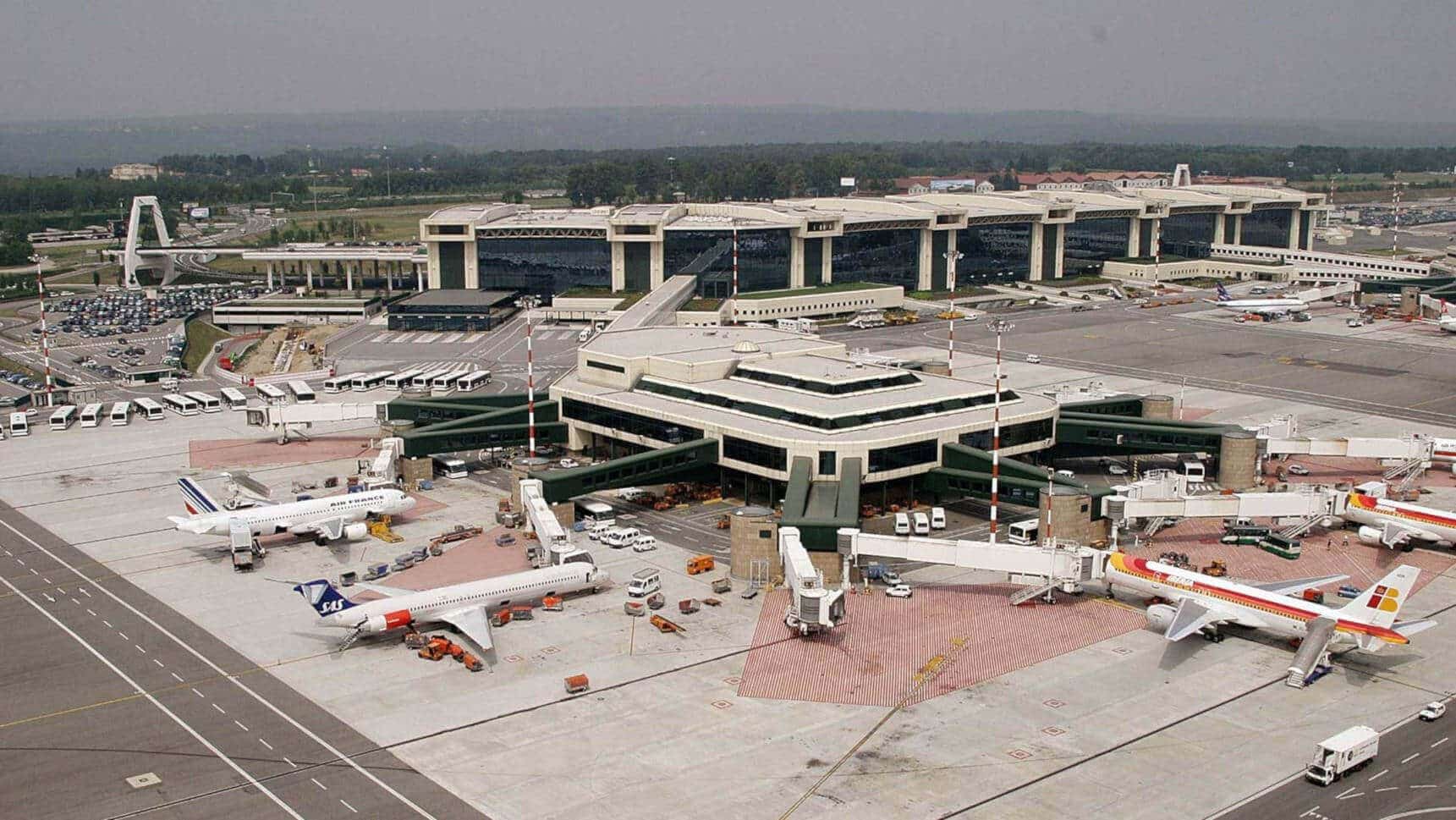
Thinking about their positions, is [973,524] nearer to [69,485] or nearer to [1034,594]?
[1034,594]

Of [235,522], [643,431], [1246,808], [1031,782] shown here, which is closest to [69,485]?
[235,522]

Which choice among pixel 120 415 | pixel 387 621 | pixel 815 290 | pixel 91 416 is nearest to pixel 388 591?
pixel 387 621

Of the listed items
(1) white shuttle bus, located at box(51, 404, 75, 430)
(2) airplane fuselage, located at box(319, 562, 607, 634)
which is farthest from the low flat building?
(1) white shuttle bus, located at box(51, 404, 75, 430)

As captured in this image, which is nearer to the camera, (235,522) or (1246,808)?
(1246,808)

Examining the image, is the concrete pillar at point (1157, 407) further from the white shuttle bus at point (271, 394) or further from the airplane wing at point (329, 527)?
the white shuttle bus at point (271, 394)

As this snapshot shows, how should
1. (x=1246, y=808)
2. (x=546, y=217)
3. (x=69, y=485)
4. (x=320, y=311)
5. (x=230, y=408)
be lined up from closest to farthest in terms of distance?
1. (x=1246, y=808)
2. (x=69, y=485)
3. (x=230, y=408)
4. (x=320, y=311)
5. (x=546, y=217)

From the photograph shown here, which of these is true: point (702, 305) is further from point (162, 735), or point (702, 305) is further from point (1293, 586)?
point (162, 735)
